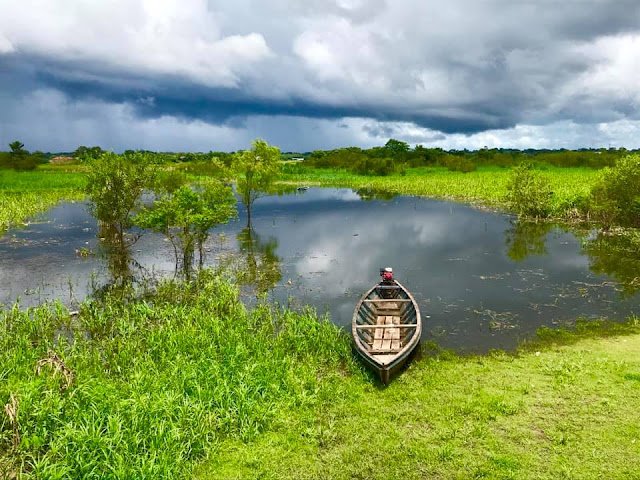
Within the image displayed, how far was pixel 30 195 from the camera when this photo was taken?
164ft

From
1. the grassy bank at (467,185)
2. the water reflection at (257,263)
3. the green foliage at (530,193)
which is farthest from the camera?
the grassy bank at (467,185)

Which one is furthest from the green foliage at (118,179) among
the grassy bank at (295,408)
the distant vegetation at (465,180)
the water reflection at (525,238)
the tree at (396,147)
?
the tree at (396,147)

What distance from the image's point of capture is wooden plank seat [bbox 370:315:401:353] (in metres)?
13.4

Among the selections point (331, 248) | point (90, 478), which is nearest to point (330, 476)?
point (90, 478)

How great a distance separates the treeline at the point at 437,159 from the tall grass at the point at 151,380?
78.5m

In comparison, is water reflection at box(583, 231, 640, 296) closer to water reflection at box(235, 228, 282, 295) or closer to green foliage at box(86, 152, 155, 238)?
water reflection at box(235, 228, 282, 295)

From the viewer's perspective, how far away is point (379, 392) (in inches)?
459

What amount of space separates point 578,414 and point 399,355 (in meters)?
4.33

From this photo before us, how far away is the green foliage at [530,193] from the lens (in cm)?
3925

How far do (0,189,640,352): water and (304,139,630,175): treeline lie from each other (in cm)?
5311

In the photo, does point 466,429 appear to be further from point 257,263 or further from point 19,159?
point 19,159

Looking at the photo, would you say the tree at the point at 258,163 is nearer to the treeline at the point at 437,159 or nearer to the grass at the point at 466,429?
the grass at the point at 466,429

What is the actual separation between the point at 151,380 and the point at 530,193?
37.2 metres

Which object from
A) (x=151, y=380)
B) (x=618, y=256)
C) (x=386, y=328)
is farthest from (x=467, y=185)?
(x=151, y=380)
